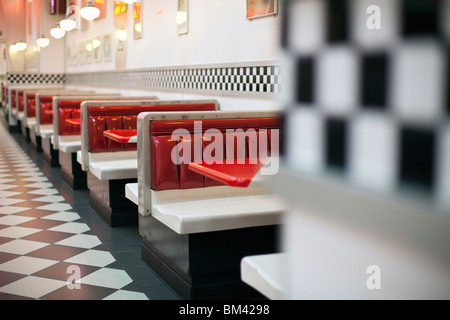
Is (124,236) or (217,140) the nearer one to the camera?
(217,140)

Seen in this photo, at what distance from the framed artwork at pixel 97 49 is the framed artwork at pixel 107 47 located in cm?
28

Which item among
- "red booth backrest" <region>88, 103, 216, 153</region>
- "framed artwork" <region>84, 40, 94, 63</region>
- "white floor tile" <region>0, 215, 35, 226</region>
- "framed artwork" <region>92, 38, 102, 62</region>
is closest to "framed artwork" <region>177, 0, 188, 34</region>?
"red booth backrest" <region>88, 103, 216, 153</region>

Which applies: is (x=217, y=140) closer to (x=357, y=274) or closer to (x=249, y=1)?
(x=249, y=1)

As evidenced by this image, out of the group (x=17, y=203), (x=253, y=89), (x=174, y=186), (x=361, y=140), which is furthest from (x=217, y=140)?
(x=17, y=203)

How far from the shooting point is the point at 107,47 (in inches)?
392

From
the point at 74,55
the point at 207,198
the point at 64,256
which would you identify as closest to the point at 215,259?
the point at 207,198

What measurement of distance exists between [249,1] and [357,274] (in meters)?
3.99

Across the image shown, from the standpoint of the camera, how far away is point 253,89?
188 inches

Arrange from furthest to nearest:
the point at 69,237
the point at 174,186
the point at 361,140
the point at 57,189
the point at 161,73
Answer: the point at 161,73 < the point at 57,189 < the point at 69,237 < the point at 174,186 < the point at 361,140

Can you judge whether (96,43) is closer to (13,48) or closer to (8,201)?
(13,48)

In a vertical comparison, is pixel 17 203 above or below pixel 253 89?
below

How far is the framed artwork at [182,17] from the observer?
6.22 m

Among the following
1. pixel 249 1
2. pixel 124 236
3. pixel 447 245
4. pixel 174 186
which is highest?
pixel 249 1

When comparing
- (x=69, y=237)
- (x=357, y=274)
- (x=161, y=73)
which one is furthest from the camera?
(x=161, y=73)
